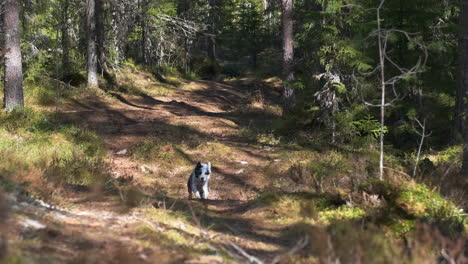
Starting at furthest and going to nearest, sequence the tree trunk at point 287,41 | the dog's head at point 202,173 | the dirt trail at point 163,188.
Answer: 1. the tree trunk at point 287,41
2. the dog's head at point 202,173
3. the dirt trail at point 163,188

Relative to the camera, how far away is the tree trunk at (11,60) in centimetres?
1519

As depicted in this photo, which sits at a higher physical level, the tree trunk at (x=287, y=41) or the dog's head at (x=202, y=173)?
the tree trunk at (x=287, y=41)

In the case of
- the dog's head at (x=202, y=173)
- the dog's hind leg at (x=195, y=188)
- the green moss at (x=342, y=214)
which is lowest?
the dog's hind leg at (x=195, y=188)

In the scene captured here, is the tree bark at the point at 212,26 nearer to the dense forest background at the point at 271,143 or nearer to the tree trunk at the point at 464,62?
the dense forest background at the point at 271,143

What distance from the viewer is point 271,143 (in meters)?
15.4

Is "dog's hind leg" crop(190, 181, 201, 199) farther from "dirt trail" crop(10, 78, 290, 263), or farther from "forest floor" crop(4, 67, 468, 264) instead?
"dirt trail" crop(10, 78, 290, 263)

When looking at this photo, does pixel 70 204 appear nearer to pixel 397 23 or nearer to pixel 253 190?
pixel 253 190

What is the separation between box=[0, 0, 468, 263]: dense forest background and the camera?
6066 millimetres

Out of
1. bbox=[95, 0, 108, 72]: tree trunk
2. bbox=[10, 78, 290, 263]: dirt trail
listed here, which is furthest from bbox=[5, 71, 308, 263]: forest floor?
bbox=[95, 0, 108, 72]: tree trunk

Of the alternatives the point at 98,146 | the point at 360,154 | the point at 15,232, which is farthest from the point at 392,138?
the point at 15,232

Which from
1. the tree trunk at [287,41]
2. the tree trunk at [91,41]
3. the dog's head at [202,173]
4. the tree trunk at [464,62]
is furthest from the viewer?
the tree trunk at [91,41]

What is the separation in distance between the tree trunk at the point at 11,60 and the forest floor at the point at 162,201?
2.27m

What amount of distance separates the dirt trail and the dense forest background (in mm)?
59

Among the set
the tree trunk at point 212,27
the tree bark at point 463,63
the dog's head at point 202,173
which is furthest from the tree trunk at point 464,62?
the tree trunk at point 212,27
